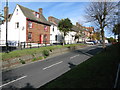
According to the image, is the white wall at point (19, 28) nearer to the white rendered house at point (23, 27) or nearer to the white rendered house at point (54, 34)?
the white rendered house at point (23, 27)

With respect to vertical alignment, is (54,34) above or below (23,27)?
below

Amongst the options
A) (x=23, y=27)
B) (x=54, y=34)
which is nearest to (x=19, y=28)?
(x=23, y=27)

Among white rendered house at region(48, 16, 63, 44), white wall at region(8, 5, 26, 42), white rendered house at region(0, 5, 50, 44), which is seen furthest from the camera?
white rendered house at region(48, 16, 63, 44)

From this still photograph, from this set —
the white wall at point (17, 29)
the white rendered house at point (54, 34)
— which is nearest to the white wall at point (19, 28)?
the white wall at point (17, 29)

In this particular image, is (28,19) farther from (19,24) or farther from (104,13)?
(104,13)

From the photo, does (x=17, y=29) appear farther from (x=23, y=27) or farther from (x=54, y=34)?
(x=54, y=34)

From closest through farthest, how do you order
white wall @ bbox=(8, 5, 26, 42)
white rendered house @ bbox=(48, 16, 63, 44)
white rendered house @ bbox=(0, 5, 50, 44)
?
white rendered house @ bbox=(0, 5, 50, 44)
white wall @ bbox=(8, 5, 26, 42)
white rendered house @ bbox=(48, 16, 63, 44)

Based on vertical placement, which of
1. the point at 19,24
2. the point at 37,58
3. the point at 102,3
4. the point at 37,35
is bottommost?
the point at 37,58

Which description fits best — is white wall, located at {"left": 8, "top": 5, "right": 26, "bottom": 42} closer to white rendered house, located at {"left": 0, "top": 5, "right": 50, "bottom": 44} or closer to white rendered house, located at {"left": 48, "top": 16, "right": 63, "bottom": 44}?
white rendered house, located at {"left": 0, "top": 5, "right": 50, "bottom": 44}

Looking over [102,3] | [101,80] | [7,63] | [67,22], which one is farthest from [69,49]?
[101,80]

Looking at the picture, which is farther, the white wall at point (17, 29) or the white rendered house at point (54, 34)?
the white rendered house at point (54, 34)

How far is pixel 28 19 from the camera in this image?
27016 millimetres

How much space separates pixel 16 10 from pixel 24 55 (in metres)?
18.7

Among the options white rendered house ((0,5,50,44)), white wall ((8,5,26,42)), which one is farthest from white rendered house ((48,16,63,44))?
white wall ((8,5,26,42))
